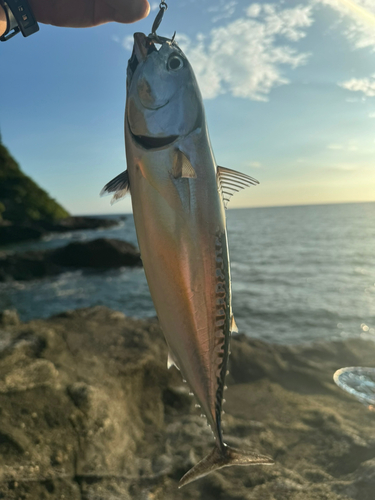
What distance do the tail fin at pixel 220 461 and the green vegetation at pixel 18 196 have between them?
2218 inches

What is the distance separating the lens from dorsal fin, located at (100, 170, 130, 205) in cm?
184

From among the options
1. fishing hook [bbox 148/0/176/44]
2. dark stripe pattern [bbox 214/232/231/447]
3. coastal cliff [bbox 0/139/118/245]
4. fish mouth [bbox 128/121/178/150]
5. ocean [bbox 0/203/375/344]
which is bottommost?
ocean [bbox 0/203/375/344]

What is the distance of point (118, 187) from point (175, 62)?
0.70 m

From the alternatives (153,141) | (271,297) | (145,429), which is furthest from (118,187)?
(271,297)

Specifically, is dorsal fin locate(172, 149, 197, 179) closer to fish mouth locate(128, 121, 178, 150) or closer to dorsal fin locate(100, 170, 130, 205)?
fish mouth locate(128, 121, 178, 150)

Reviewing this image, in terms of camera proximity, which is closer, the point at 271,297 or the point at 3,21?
the point at 3,21

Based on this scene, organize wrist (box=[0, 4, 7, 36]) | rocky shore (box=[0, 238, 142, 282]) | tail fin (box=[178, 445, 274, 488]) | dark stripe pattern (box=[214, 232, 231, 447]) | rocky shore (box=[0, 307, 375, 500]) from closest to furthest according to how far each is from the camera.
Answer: dark stripe pattern (box=[214, 232, 231, 447]), tail fin (box=[178, 445, 274, 488]), wrist (box=[0, 4, 7, 36]), rocky shore (box=[0, 307, 375, 500]), rocky shore (box=[0, 238, 142, 282])

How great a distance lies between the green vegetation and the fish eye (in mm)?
56331

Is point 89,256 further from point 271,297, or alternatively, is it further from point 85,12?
point 85,12

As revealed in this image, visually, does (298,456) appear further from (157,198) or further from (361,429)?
(157,198)

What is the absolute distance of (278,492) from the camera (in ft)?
10.7

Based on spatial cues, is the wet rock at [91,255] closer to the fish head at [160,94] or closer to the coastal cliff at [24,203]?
the fish head at [160,94]

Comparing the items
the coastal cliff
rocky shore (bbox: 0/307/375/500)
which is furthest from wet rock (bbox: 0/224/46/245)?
rocky shore (bbox: 0/307/375/500)

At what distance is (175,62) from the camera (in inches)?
71.5
